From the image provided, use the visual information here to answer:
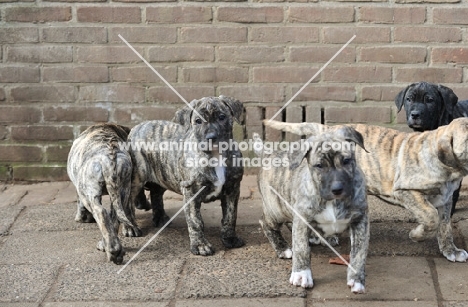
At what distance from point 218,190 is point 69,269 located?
123 cm

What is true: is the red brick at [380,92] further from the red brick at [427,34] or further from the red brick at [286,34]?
the red brick at [286,34]

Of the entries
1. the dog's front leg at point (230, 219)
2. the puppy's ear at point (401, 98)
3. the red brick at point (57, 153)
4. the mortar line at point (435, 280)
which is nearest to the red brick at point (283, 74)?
the puppy's ear at point (401, 98)

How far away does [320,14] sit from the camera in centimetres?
727

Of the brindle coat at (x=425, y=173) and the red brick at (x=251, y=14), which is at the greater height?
the red brick at (x=251, y=14)

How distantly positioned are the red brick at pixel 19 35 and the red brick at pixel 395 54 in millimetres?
3155

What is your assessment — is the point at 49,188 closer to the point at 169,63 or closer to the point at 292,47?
the point at 169,63

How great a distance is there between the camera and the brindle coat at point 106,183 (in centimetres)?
553

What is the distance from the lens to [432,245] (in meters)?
5.80

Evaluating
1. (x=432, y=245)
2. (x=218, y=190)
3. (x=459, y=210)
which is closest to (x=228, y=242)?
(x=218, y=190)

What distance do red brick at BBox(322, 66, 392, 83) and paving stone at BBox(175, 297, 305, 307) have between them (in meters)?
3.02

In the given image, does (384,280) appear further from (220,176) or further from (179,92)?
(179,92)

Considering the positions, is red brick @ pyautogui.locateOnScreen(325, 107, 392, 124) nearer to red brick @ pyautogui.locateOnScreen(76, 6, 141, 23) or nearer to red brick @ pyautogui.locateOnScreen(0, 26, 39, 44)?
red brick @ pyautogui.locateOnScreen(76, 6, 141, 23)

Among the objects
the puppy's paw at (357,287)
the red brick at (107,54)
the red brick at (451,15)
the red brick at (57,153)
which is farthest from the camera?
the red brick at (57,153)

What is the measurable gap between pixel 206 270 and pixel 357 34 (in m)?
3.03
